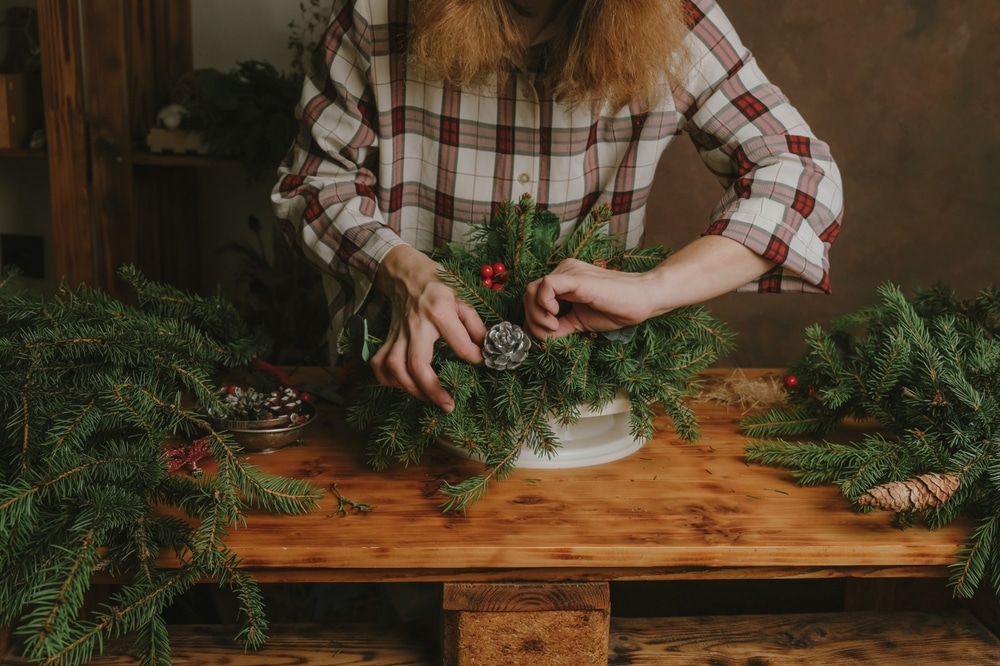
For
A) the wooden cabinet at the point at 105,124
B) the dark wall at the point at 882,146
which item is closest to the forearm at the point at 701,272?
the dark wall at the point at 882,146

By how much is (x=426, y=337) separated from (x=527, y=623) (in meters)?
0.32

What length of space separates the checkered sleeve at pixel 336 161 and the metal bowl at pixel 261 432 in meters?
0.21

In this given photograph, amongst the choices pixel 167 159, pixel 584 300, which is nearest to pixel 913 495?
pixel 584 300

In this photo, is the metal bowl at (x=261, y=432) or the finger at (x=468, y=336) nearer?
the finger at (x=468, y=336)

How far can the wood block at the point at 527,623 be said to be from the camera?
0.95m

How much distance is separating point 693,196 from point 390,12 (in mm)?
1318

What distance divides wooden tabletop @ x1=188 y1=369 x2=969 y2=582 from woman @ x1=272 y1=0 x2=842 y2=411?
148mm

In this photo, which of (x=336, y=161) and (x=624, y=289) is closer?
(x=624, y=289)

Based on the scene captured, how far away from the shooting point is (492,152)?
1.37 metres

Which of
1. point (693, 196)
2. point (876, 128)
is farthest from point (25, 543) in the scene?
point (876, 128)

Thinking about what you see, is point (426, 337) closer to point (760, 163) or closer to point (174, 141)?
point (760, 163)

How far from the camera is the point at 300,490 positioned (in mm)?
975

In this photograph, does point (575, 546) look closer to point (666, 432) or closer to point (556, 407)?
point (556, 407)

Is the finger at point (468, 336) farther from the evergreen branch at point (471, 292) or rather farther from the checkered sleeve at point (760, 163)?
the checkered sleeve at point (760, 163)
